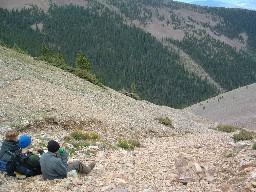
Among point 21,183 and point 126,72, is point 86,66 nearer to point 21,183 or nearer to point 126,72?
point 21,183

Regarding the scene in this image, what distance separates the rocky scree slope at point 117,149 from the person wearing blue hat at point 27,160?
1.03ft

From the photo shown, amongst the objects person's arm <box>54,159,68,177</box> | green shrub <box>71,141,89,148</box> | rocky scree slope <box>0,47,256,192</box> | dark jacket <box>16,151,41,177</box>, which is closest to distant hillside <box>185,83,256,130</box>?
rocky scree slope <box>0,47,256,192</box>

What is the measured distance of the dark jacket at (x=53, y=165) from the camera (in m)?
12.0

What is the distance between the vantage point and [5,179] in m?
12.4

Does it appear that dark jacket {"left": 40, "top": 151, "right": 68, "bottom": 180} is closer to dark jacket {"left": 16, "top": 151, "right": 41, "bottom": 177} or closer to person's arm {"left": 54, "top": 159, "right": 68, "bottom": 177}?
person's arm {"left": 54, "top": 159, "right": 68, "bottom": 177}

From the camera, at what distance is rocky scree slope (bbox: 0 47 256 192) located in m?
11.9

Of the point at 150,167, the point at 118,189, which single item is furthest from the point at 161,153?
the point at 118,189

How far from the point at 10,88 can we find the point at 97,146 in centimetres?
1328


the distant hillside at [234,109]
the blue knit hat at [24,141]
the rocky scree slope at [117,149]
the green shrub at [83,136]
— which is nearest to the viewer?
the rocky scree slope at [117,149]

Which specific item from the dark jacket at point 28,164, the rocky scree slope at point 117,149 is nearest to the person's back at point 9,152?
the dark jacket at point 28,164

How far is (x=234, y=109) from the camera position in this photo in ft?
240

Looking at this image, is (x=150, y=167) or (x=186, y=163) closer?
(x=186, y=163)

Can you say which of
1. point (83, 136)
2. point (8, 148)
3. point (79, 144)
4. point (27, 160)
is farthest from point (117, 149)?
point (8, 148)

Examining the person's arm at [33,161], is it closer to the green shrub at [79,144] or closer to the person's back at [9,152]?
the person's back at [9,152]
